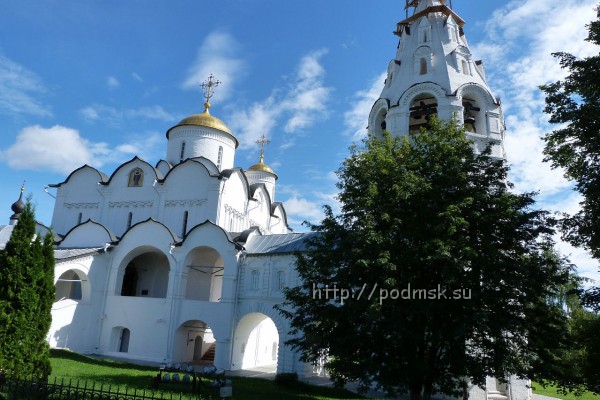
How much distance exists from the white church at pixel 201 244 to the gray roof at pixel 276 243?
0.07 meters

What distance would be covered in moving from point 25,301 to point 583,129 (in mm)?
11303

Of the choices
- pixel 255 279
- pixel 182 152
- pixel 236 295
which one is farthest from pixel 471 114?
pixel 182 152

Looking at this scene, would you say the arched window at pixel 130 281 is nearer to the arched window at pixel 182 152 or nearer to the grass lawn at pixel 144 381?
the grass lawn at pixel 144 381

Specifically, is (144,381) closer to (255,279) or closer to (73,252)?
(255,279)

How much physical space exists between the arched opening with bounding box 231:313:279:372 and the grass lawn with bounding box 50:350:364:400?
245 cm

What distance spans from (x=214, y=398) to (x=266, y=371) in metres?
7.45

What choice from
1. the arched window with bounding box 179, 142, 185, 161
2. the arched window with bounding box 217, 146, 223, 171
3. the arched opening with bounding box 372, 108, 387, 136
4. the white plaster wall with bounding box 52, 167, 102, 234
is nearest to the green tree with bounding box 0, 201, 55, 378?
the arched opening with bounding box 372, 108, 387, 136

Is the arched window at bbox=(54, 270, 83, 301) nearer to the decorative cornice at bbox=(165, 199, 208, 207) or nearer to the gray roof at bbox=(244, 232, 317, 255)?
the decorative cornice at bbox=(165, 199, 208, 207)

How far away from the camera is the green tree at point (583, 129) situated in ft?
24.4

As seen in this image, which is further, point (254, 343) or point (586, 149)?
point (254, 343)

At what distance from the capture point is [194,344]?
1842 cm

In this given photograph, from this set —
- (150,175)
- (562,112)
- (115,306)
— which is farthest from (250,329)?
(562,112)

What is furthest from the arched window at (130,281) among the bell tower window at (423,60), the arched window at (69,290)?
the bell tower window at (423,60)

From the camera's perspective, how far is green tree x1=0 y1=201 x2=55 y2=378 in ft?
29.0
